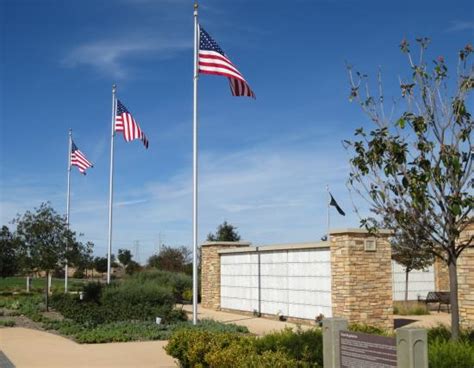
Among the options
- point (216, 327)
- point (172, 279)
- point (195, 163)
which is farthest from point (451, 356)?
point (172, 279)

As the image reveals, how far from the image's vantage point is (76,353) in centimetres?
1335

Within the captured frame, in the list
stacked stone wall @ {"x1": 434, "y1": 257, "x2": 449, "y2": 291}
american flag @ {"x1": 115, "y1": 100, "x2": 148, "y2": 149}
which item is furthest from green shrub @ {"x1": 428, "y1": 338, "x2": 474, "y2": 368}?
stacked stone wall @ {"x1": 434, "y1": 257, "x2": 449, "y2": 291}

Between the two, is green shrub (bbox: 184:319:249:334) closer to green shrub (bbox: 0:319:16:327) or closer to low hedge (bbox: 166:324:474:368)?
green shrub (bbox: 0:319:16:327)

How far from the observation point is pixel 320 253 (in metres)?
18.9

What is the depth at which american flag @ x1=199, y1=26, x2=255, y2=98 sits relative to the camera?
1842cm

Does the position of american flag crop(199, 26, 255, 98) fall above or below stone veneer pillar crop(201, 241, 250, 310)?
above

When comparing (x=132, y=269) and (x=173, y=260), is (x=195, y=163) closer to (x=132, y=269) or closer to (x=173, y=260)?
(x=173, y=260)

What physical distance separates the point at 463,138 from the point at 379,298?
9470mm

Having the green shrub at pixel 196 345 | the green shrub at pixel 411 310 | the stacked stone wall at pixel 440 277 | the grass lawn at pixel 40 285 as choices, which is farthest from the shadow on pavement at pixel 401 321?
the grass lawn at pixel 40 285

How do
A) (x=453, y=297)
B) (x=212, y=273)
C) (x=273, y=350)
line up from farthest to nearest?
(x=212, y=273) → (x=273, y=350) → (x=453, y=297)

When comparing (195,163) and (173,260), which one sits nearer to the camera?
(195,163)

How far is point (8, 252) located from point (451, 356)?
29362 mm

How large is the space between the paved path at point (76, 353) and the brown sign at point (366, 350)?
535 centimetres

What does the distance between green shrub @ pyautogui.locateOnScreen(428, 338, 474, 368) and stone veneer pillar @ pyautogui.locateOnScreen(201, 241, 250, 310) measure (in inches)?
744
